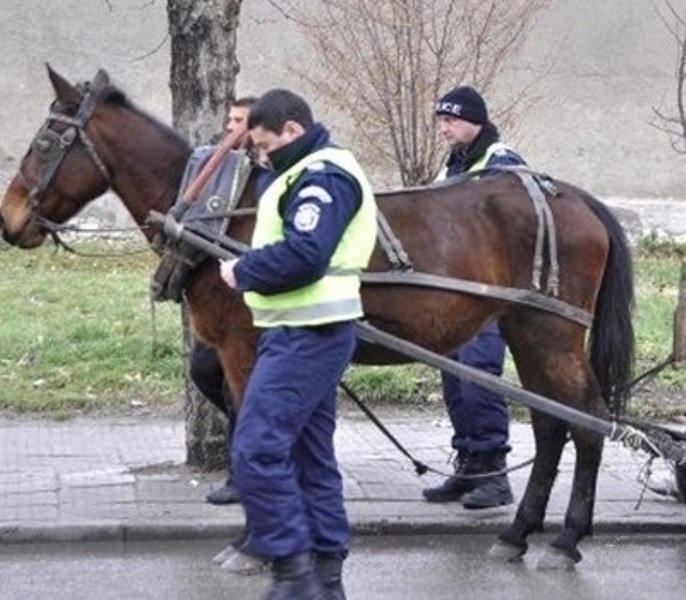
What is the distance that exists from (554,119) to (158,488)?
1211 cm

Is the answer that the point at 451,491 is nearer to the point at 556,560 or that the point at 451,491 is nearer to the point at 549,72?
the point at 556,560

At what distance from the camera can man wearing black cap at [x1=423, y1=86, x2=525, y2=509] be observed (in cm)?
818

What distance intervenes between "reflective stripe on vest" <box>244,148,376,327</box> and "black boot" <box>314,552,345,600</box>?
0.96 m

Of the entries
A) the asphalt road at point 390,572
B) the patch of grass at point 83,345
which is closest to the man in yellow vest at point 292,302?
the asphalt road at point 390,572

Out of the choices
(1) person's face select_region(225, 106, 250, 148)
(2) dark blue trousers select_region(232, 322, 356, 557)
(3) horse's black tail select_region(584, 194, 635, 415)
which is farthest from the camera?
(3) horse's black tail select_region(584, 194, 635, 415)

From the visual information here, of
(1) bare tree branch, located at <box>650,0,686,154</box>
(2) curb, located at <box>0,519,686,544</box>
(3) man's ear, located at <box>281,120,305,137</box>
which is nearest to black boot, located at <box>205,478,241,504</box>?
(2) curb, located at <box>0,519,686,544</box>

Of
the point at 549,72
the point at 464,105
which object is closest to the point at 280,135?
the point at 464,105

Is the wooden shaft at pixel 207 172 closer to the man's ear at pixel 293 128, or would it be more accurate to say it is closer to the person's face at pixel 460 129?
the man's ear at pixel 293 128

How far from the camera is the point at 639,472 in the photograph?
367 inches

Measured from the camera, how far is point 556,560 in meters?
7.48

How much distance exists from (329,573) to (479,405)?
2.37 metres

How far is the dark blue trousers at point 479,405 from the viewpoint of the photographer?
8500 millimetres

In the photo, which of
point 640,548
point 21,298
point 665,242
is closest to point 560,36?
point 665,242

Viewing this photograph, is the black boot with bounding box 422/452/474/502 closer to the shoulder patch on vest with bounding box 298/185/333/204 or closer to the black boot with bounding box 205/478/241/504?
the black boot with bounding box 205/478/241/504
